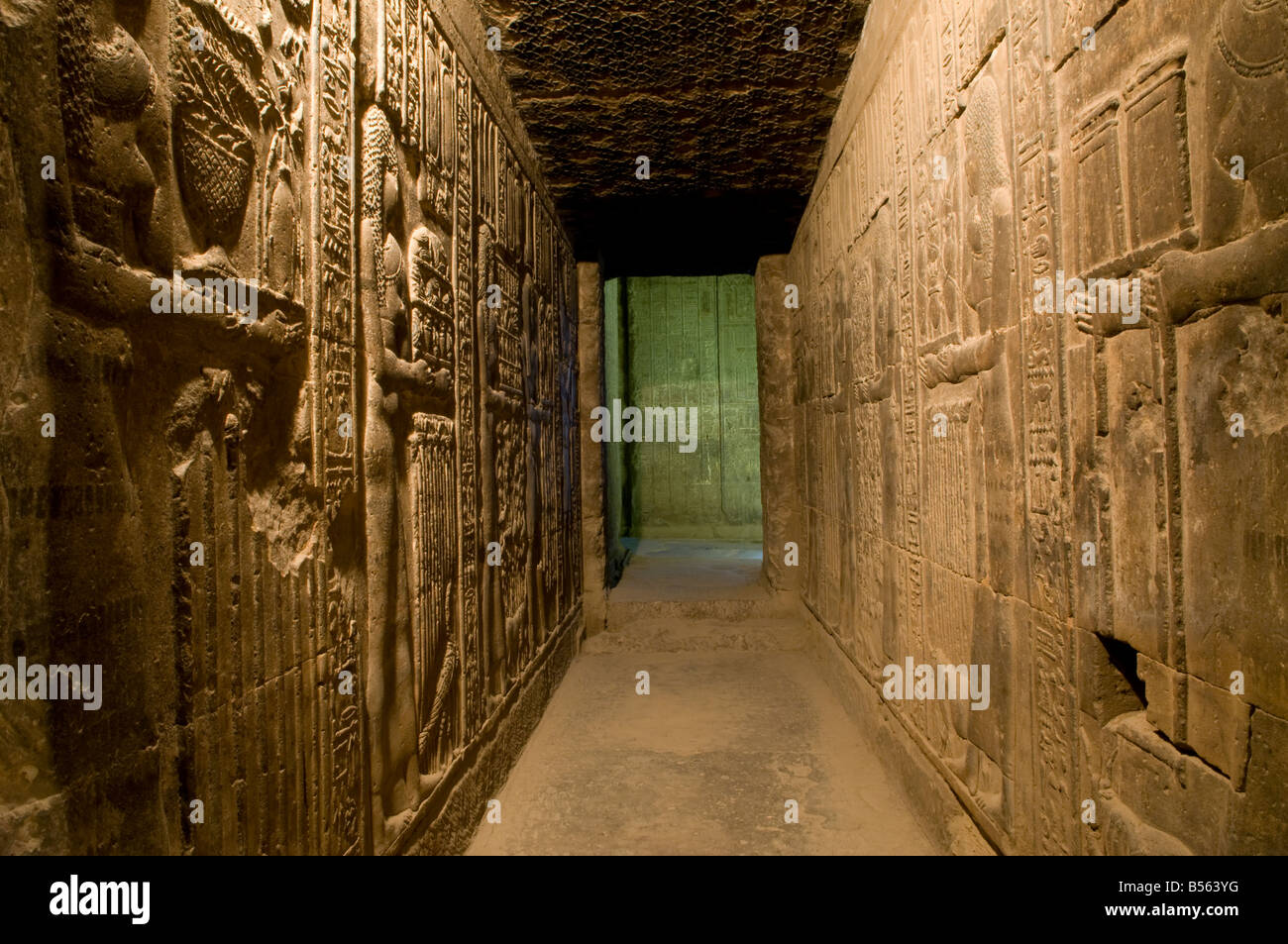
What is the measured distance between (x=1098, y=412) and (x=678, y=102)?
3.39 meters

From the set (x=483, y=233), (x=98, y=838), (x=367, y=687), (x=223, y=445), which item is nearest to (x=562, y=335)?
(x=483, y=233)

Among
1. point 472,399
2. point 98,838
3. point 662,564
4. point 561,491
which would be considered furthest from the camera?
point 662,564

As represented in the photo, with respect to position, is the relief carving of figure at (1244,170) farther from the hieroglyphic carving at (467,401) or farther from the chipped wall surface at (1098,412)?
the hieroglyphic carving at (467,401)

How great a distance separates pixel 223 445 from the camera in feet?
5.16

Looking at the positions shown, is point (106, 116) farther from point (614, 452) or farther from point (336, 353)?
point (614, 452)

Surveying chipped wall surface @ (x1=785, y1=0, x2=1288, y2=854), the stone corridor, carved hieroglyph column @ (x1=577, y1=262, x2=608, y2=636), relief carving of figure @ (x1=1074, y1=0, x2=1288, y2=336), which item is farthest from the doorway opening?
relief carving of figure @ (x1=1074, y1=0, x2=1288, y2=336)

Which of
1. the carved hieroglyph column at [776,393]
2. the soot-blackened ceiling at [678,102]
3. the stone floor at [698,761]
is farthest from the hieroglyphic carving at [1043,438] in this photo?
the carved hieroglyph column at [776,393]

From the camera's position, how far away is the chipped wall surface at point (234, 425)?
1120 millimetres

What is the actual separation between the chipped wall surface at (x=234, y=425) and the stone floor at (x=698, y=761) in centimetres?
76

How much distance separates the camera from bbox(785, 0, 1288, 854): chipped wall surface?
1.33 metres

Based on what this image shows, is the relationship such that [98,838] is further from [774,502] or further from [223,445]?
[774,502]

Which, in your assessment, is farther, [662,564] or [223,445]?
[662,564]

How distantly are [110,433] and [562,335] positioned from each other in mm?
4860

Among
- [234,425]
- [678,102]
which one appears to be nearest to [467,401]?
[234,425]
